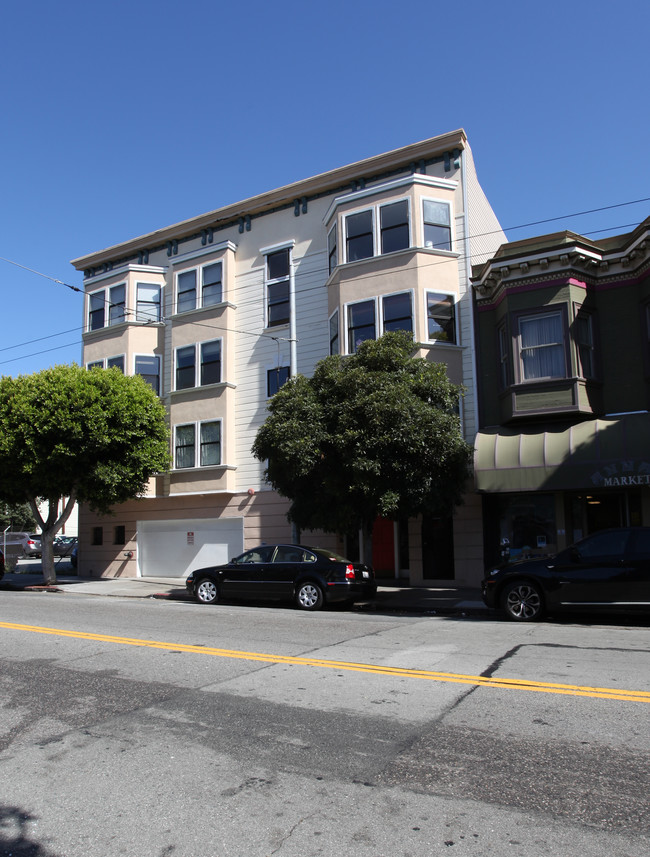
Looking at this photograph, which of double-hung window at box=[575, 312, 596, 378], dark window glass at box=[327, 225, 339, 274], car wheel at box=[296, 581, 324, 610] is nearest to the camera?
car wheel at box=[296, 581, 324, 610]

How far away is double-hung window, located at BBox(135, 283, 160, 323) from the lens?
2514 cm

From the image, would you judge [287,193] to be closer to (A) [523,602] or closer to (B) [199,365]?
(B) [199,365]

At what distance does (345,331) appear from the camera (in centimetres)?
1998

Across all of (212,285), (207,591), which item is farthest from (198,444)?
(207,591)

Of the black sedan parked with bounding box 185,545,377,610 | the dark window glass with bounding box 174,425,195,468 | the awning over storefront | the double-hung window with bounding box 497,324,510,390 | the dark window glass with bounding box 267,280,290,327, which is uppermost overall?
the dark window glass with bounding box 267,280,290,327

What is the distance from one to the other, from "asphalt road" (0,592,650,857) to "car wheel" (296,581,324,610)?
5.12 m

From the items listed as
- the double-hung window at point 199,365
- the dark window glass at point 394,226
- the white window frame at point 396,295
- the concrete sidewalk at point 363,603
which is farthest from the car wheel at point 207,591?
the dark window glass at point 394,226

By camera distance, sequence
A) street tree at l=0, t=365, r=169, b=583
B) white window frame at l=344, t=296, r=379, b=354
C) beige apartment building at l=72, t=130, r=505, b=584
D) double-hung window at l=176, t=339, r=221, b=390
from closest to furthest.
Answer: beige apartment building at l=72, t=130, r=505, b=584 → street tree at l=0, t=365, r=169, b=583 → white window frame at l=344, t=296, r=379, b=354 → double-hung window at l=176, t=339, r=221, b=390

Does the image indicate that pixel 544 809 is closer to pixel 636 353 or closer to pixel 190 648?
pixel 190 648

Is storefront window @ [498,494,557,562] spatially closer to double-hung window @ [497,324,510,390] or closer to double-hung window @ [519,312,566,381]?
double-hung window @ [497,324,510,390]

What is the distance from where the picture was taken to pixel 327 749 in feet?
16.2

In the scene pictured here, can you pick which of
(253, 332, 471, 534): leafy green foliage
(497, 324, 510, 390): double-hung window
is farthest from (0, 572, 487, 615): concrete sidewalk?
(497, 324, 510, 390): double-hung window

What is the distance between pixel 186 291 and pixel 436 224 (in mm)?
9584

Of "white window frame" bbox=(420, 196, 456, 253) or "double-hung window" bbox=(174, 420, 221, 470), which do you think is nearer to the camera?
"white window frame" bbox=(420, 196, 456, 253)
